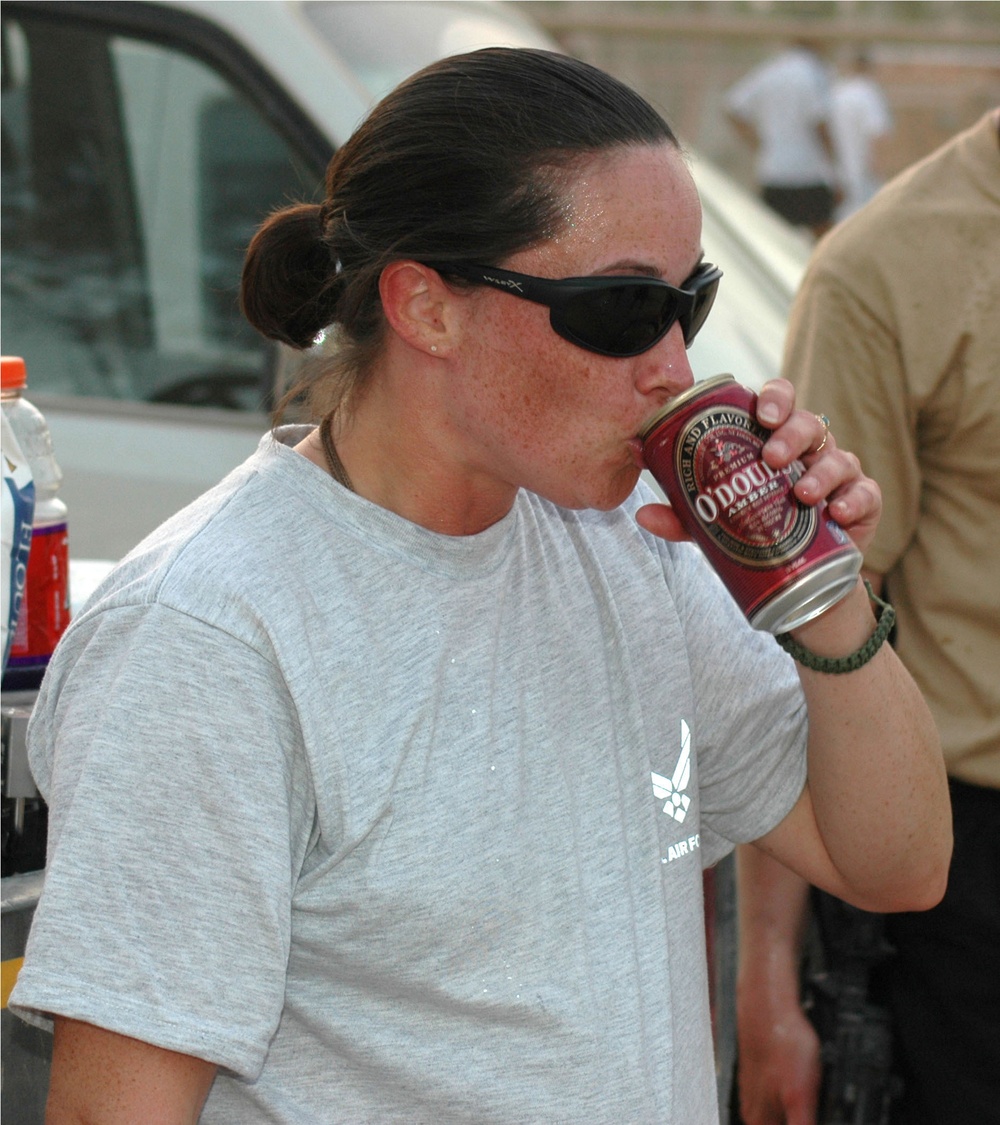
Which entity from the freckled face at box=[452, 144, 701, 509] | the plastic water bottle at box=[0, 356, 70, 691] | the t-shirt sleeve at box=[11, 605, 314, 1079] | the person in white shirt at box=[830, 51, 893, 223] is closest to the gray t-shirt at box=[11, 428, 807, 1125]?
the t-shirt sleeve at box=[11, 605, 314, 1079]

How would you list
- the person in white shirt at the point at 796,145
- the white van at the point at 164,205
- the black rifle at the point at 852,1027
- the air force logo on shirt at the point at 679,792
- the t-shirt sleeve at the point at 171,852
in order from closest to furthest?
1. the t-shirt sleeve at the point at 171,852
2. the air force logo on shirt at the point at 679,792
3. the black rifle at the point at 852,1027
4. the white van at the point at 164,205
5. the person in white shirt at the point at 796,145

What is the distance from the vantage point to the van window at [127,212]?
3230 mm

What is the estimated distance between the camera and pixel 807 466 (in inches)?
56.7

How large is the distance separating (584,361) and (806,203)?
30.3 ft

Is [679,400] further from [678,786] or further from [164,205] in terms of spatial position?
[164,205]

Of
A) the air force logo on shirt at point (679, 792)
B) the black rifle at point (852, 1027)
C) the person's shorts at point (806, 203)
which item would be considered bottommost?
the person's shorts at point (806, 203)

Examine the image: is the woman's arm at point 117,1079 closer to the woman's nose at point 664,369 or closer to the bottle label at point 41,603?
the bottle label at point 41,603

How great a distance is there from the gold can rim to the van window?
6.29ft

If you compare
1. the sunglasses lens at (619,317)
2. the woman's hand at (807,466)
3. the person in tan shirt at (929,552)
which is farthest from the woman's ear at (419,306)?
the person in tan shirt at (929,552)

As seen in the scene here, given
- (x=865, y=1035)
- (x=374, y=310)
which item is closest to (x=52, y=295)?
(x=374, y=310)

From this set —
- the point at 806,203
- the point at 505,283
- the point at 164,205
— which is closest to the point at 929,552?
the point at 505,283

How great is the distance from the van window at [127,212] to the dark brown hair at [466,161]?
5.59ft

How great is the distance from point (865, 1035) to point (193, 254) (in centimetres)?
219

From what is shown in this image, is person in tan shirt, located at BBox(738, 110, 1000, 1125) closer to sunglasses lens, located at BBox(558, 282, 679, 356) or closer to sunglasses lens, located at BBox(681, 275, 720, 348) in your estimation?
sunglasses lens, located at BBox(681, 275, 720, 348)
